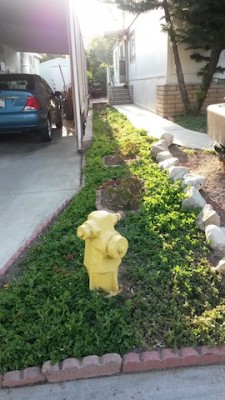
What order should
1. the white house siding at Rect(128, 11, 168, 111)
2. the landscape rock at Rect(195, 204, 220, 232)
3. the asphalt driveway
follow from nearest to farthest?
the landscape rock at Rect(195, 204, 220, 232) < the asphalt driveway < the white house siding at Rect(128, 11, 168, 111)

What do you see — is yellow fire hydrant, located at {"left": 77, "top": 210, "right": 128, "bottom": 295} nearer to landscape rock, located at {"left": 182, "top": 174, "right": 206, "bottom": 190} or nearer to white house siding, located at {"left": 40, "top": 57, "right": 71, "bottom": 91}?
landscape rock, located at {"left": 182, "top": 174, "right": 206, "bottom": 190}

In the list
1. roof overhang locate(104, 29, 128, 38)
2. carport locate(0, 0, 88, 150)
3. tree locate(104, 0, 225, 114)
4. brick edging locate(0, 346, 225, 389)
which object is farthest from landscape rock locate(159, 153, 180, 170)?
roof overhang locate(104, 29, 128, 38)

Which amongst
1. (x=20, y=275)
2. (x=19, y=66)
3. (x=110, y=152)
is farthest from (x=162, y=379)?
(x=19, y=66)

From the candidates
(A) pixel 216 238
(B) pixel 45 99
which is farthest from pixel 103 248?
(B) pixel 45 99

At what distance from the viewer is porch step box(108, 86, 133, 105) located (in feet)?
60.8

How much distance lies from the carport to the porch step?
10.9ft

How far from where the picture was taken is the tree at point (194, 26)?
849 cm

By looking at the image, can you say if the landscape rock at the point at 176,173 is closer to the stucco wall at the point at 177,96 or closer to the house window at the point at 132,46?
the stucco wall at the point at 177,96

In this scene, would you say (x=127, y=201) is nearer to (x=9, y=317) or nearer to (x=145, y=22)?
(x=9, y=317)

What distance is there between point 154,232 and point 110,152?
3233 mm

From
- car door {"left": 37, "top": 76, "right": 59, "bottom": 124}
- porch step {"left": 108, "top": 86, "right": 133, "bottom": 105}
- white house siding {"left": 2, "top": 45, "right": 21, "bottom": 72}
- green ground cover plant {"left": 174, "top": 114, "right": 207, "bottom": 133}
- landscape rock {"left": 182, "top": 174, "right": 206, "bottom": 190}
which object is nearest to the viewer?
landscape rock {"left": 182, "top": 174, "right": 206, "bottom": 190}

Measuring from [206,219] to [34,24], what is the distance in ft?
33.6

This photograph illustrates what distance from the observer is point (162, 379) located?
2.20 meters

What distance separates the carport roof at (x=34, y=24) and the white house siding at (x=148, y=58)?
2.96m
